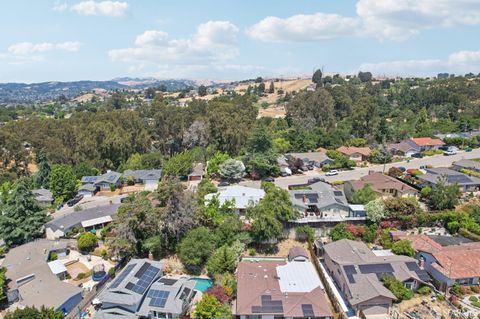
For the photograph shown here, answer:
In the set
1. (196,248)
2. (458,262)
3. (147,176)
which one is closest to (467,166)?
(458,262)

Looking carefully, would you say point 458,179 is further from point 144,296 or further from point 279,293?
point 144,296

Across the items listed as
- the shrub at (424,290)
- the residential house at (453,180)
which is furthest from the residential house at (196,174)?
the shrub at (424,290)

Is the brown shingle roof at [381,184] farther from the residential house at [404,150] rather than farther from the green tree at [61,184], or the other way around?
the green tree at [61,184]

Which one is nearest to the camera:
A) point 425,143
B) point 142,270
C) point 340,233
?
point 142,270

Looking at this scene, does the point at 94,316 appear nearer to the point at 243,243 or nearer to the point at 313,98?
the point at 243,243

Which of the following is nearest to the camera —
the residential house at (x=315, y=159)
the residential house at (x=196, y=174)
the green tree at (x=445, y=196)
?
the green tree at (x=445, y=196)

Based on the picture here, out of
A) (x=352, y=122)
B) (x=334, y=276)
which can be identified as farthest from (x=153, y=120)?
(x=334, y=276)
